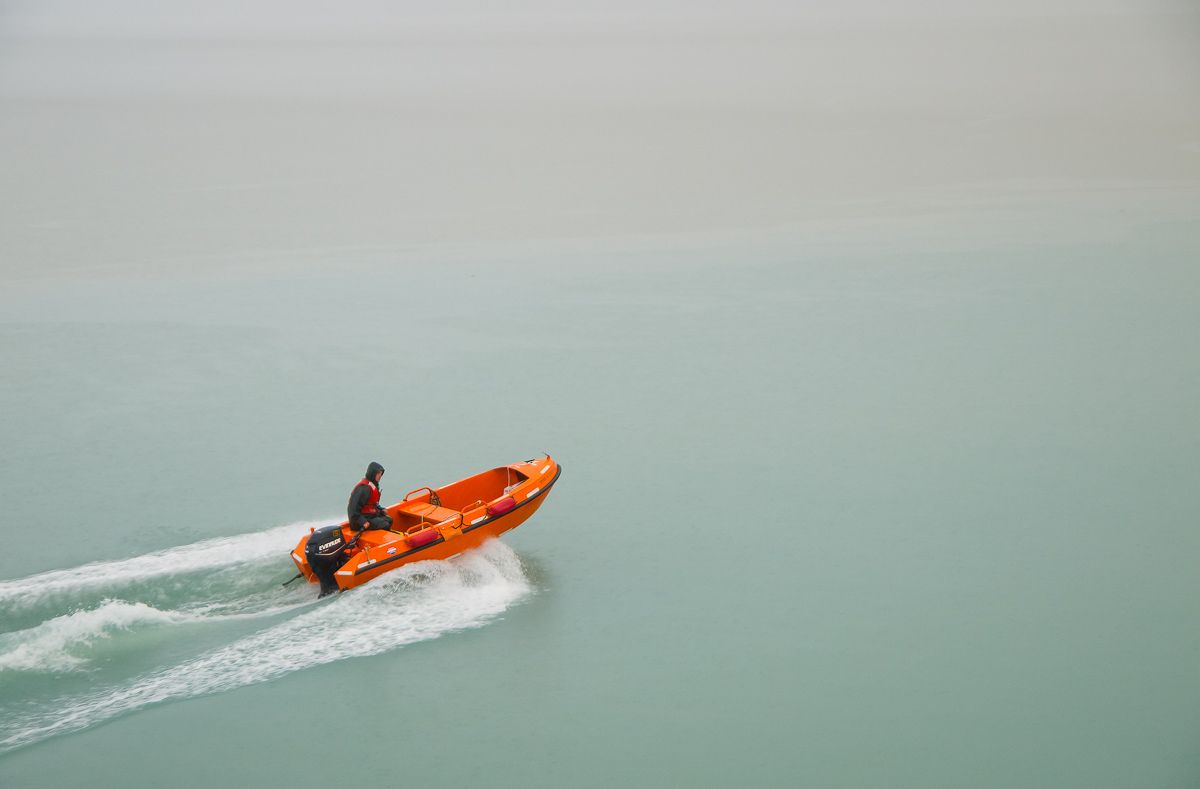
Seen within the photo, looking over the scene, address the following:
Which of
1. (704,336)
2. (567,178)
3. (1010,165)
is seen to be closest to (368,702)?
(704,336)

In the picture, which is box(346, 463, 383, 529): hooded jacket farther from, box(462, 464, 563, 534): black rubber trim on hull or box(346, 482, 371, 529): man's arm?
box(462, 464, 563, 534): black rubber trim on hull

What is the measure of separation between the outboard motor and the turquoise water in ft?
0.75

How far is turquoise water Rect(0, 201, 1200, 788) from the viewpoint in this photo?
6367mm

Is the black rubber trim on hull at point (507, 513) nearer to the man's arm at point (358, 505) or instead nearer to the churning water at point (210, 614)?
the churning water at point (210, 614)

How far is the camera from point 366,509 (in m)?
8.14

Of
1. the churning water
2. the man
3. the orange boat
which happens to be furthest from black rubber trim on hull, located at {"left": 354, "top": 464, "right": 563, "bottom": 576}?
the man

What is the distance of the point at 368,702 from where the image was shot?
6766 mm

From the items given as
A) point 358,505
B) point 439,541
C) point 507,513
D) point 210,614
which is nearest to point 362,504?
point 358,505

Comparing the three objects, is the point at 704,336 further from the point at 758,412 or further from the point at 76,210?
the point at 76,210

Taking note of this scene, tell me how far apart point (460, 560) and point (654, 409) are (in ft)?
13.3

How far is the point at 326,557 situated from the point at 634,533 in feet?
8.54

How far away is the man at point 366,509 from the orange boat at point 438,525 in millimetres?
70

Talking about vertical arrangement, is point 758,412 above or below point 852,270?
below

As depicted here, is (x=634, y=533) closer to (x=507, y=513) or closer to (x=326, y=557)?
(x=507, y=513)
